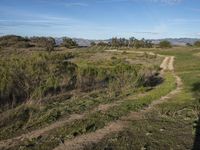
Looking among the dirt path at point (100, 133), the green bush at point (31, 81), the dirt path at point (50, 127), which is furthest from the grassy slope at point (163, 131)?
the green bush at point (31, 81)

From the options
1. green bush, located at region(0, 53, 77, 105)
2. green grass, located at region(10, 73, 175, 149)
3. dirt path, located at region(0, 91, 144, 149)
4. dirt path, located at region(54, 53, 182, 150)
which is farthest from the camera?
green bush, located at region(0, 53, 77, 105)

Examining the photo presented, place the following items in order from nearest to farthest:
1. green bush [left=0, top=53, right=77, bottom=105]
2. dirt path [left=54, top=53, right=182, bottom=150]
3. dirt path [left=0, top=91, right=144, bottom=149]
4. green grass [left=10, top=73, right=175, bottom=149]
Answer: dirt path [left=54, top=53, right=182, bottom=150] → green grass [left=10, top=73, right=175, bottom=149] → dirt path [left=0, top=91, right=144, bottom=149] → green bush [left=0, top=53, right=77, bottom=105]

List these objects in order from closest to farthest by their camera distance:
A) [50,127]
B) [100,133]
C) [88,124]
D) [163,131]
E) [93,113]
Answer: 1. [100,133]
2. [163,131]
3. [50,127]
4. [88,124]
5. [93,113]

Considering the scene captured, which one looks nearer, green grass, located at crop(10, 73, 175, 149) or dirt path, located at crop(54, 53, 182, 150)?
dirt path, located at crop(54, 53, 182, 150)

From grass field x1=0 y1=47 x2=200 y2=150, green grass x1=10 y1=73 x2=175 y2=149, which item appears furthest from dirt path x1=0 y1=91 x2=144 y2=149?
green grass x1=10 y1=73 x2=175 y2=149

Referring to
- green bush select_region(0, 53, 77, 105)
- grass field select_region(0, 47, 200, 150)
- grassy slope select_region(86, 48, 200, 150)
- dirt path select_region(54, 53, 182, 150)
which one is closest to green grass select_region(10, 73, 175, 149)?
grass field select_region(0, 47, 200, 150)

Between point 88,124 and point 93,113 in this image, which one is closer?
point 88,124

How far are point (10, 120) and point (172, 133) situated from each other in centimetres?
644

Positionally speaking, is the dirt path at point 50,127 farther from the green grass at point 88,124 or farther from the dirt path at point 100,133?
the dirt path at point 100,133

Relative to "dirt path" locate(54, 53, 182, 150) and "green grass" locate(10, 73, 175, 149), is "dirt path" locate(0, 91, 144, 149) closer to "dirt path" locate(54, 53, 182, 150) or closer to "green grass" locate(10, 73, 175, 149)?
"green grass" locate(10, 73, 175, 149)

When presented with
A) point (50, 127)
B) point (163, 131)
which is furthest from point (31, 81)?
point (163, 131)

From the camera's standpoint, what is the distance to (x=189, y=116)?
14.5 meters

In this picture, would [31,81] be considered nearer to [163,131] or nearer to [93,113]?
[93,113]

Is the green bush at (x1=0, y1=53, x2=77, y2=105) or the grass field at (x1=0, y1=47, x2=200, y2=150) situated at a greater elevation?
the green bush at (x1=0, y1=53, x2=77, y2=105)
